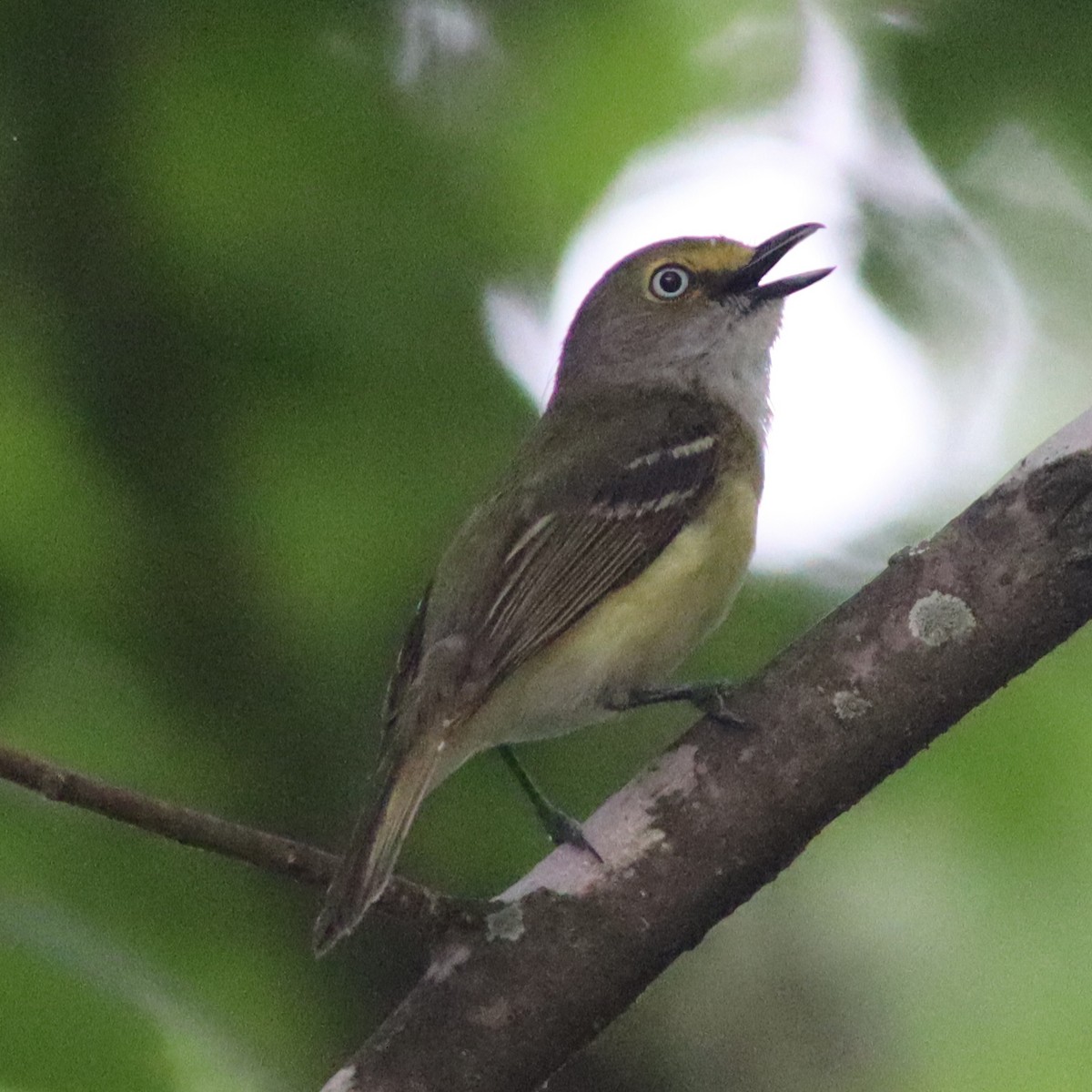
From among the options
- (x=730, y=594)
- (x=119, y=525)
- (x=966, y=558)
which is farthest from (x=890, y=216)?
(x=119, y=525)

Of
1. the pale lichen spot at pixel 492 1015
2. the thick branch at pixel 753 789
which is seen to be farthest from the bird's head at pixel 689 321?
the pale lichen spot at pixel 492 1015

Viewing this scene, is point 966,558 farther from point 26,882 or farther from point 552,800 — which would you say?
point 26,882

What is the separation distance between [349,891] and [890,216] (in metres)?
3.44

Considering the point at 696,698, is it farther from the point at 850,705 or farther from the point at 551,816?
the point at 850,705

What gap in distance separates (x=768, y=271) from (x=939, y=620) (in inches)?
91.3

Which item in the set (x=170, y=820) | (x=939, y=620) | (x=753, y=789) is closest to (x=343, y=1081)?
(x=170, y=820)

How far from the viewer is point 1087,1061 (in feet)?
13.3

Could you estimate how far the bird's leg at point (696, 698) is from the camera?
10.1 feet

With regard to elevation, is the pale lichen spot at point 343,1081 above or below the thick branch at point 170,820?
below

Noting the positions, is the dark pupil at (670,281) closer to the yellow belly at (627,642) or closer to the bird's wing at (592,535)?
the bird's wing at (592,535)

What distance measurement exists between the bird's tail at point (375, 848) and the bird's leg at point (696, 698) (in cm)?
61

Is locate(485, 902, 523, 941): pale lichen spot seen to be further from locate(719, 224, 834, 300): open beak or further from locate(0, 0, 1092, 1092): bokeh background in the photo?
locate(719, 224, 834, 300): open beak

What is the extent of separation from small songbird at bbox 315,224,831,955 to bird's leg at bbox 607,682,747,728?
11 mm

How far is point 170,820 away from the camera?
245 cm
